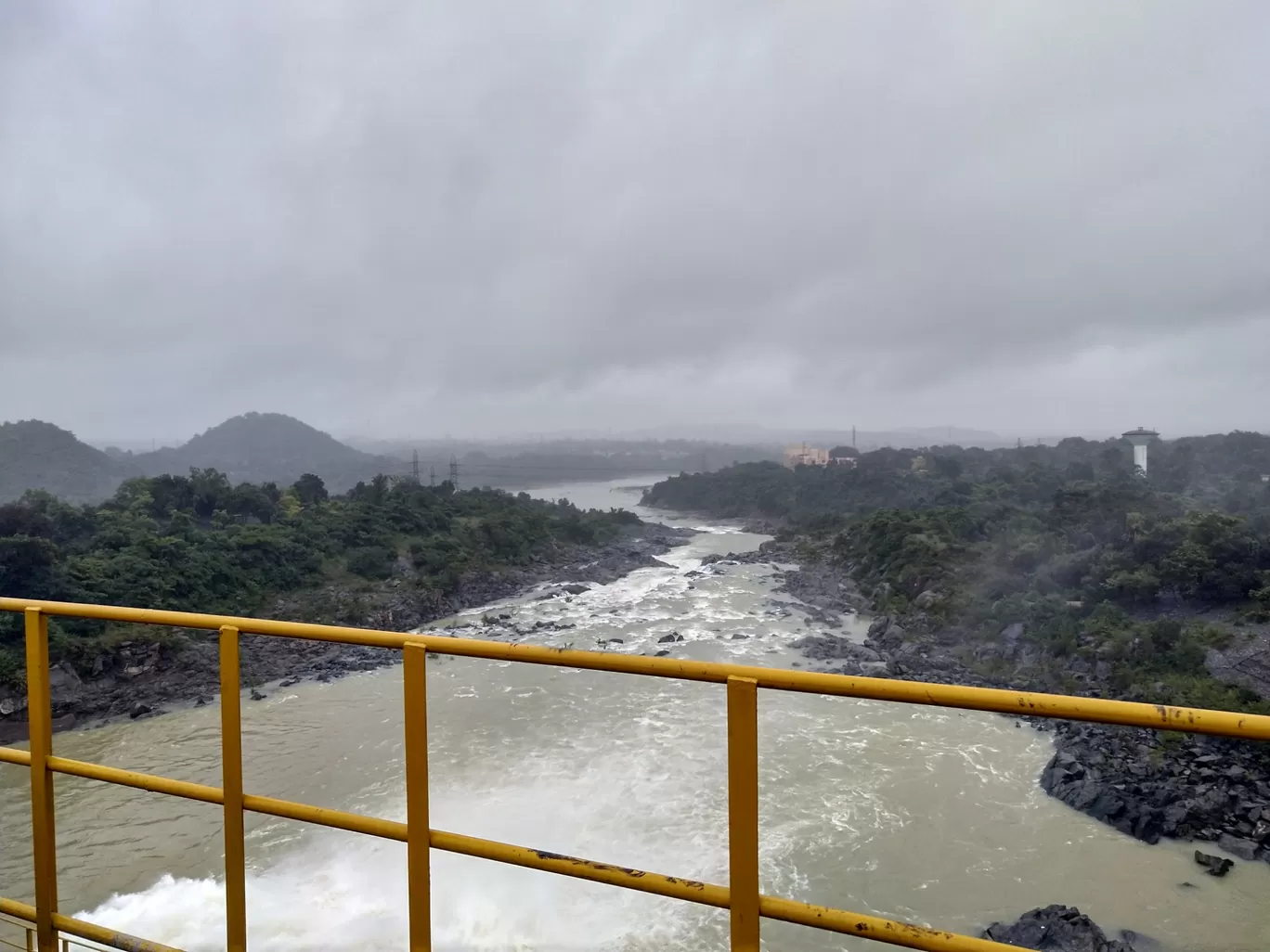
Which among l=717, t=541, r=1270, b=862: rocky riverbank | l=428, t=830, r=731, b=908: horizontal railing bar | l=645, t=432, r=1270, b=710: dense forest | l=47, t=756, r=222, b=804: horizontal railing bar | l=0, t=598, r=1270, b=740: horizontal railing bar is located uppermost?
l=0, t=598, r=1270, b=740: horizontal railing bar

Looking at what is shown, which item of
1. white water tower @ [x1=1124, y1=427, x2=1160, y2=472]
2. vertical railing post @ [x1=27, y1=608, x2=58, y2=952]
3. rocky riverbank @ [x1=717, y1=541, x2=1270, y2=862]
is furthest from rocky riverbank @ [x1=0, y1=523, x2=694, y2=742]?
white water tower @ [x1=1124, y1=427, x2=1160, y2=472]

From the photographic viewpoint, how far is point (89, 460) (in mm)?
47750

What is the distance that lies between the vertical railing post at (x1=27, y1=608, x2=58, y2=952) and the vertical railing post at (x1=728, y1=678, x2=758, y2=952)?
199 cm

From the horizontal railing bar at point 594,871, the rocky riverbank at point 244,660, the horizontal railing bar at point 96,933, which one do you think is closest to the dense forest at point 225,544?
the rocky riverbank at point 244,660

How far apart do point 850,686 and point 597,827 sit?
6.32m

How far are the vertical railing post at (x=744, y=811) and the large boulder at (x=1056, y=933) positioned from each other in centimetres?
426

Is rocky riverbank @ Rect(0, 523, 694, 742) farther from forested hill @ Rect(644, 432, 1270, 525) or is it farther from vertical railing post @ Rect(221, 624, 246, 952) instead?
forested hill @ Rect(644, 432, 1270, 525)

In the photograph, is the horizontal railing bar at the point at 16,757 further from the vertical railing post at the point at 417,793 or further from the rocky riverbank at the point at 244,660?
the rocky riverbank at the point at 244,660

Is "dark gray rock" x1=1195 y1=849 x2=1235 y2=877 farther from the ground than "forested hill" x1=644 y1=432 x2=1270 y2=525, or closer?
closer

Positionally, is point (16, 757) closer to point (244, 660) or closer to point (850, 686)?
point (850, 686)

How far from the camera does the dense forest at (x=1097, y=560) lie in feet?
34.8

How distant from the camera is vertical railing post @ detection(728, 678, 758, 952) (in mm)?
1564

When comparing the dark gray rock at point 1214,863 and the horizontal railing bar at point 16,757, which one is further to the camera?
the dark gray rock at point 1214,863

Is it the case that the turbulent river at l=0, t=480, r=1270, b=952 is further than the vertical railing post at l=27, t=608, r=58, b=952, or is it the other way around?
the turbulent river at l=0, t=480, r=1270, b=952
